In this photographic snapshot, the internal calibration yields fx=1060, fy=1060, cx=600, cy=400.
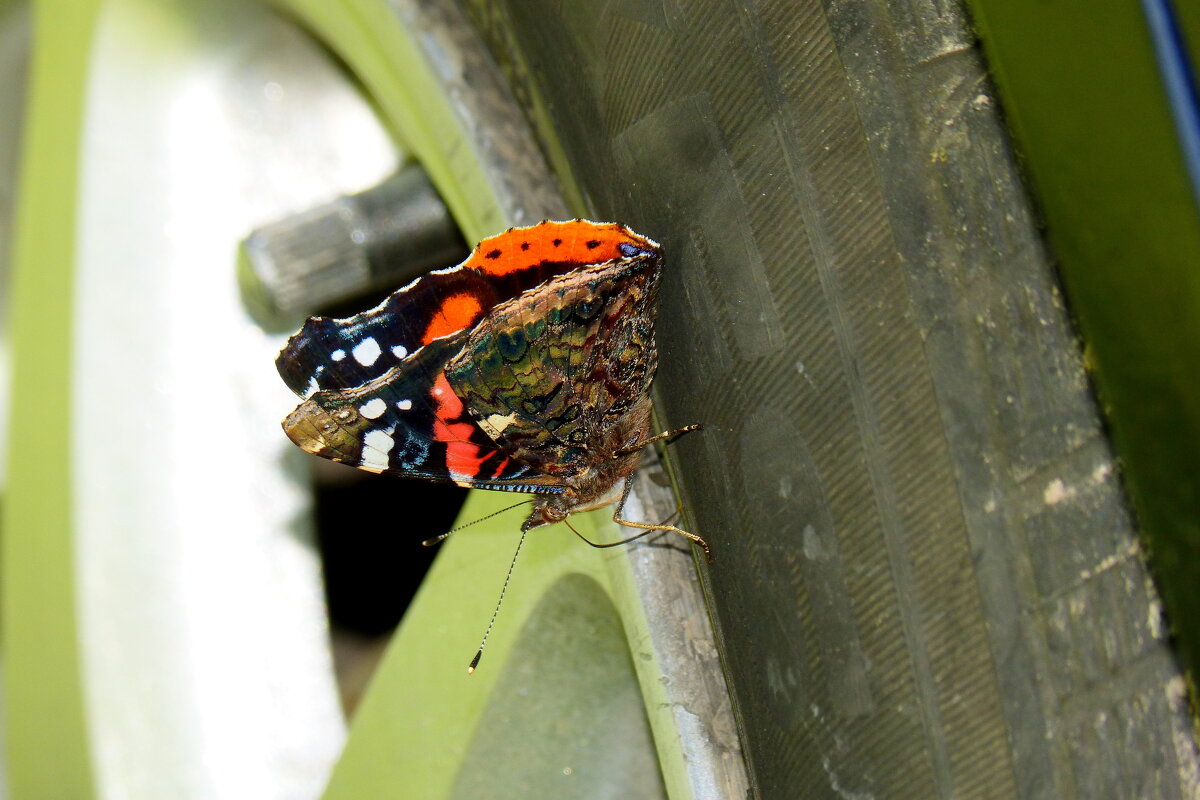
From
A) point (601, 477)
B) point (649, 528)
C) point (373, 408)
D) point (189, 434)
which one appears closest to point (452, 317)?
point (373, 408)

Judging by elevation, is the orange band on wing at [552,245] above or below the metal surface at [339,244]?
below

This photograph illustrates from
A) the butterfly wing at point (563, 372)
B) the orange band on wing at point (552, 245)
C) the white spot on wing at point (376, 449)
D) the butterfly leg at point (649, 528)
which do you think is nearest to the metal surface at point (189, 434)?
the white spot on wing at point (376, 449)

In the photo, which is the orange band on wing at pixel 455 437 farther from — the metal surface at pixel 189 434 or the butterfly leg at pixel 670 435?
the metal surface at pixel 189 434

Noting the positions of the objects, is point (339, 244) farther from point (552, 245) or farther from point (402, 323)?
point (552, 245)

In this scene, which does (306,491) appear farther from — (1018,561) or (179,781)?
(1018,561)

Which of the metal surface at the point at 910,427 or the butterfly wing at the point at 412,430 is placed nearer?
the metal surface at the point at 910,427

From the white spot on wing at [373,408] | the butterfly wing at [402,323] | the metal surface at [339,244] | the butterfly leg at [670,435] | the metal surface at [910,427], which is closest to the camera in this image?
the metal surface at [910,427]

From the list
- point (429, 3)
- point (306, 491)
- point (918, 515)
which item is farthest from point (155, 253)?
point (918, 515)

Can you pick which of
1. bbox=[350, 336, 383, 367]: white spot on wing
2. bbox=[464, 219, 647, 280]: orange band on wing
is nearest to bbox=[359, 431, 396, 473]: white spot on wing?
bbox=[350, 336, 383, 367]: white spot on wing
